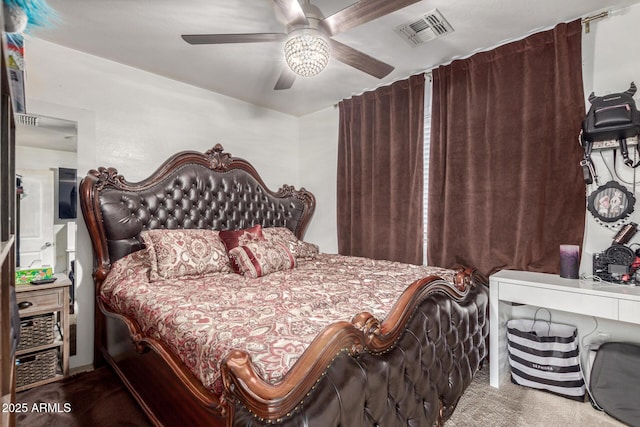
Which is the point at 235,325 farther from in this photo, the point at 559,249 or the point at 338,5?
the point at 559,249

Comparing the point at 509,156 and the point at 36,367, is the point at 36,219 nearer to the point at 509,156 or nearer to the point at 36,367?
the point at 36,367

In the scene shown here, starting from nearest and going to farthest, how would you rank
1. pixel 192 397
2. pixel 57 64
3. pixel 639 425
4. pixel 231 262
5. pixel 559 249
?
1. pixel 192 397
2. pixel 639 425
3. pixel 559 249
4. pixel 57 64
5. pixel 231 262

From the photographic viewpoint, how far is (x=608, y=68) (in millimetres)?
2092

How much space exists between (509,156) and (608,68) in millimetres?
773

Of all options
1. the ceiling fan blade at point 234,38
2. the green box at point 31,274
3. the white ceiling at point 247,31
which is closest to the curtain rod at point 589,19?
the white ceiling at point 247,31

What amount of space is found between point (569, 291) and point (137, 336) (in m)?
2.57

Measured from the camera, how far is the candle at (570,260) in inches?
81.8

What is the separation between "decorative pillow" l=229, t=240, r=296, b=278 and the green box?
1337 mm

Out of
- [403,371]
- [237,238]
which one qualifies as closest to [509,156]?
[403,371]

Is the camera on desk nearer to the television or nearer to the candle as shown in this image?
the candle

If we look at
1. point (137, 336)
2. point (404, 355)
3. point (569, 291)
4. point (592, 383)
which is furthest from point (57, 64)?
point (592, 383)

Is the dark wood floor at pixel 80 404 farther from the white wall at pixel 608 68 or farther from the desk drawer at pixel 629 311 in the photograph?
the white wall at pixel 608 68

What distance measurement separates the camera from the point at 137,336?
1.79 metres

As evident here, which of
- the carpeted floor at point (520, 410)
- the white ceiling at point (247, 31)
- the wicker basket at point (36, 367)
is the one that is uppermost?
the white ceiling at point (247, 31)
